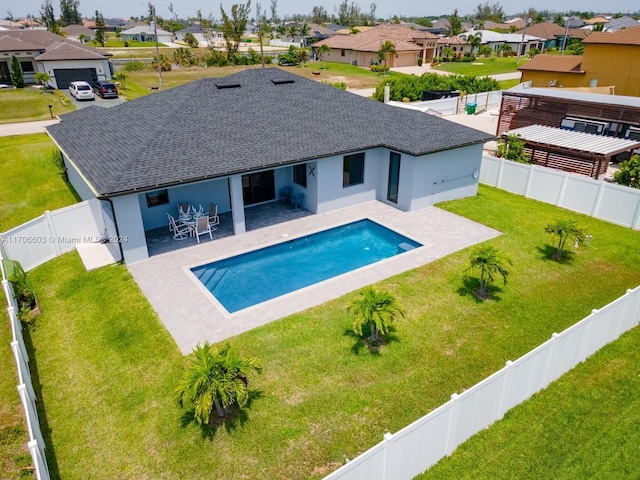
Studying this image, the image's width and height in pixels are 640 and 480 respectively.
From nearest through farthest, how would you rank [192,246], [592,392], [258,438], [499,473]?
[499,473], [258,438], [592,392], [192,246]

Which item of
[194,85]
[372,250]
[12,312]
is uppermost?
[194,85]

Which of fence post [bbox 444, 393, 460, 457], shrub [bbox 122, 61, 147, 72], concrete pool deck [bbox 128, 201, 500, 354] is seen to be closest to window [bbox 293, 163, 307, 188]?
concrete pool deck [bbox 128, 201, 500, 354]

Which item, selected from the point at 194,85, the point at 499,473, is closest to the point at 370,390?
the point at 499,473

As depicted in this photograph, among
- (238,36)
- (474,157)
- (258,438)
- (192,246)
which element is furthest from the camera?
(238,36)

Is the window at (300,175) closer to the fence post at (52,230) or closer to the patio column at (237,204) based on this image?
the patio column at (237,204)

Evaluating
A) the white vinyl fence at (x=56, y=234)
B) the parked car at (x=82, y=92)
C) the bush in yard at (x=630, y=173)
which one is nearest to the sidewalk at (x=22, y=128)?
the parked car at (x=82, y=92)

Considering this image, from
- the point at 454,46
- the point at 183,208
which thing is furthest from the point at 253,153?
the point at 454,46

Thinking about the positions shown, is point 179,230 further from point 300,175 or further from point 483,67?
point 483,67

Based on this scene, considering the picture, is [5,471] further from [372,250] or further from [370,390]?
[372,250]
